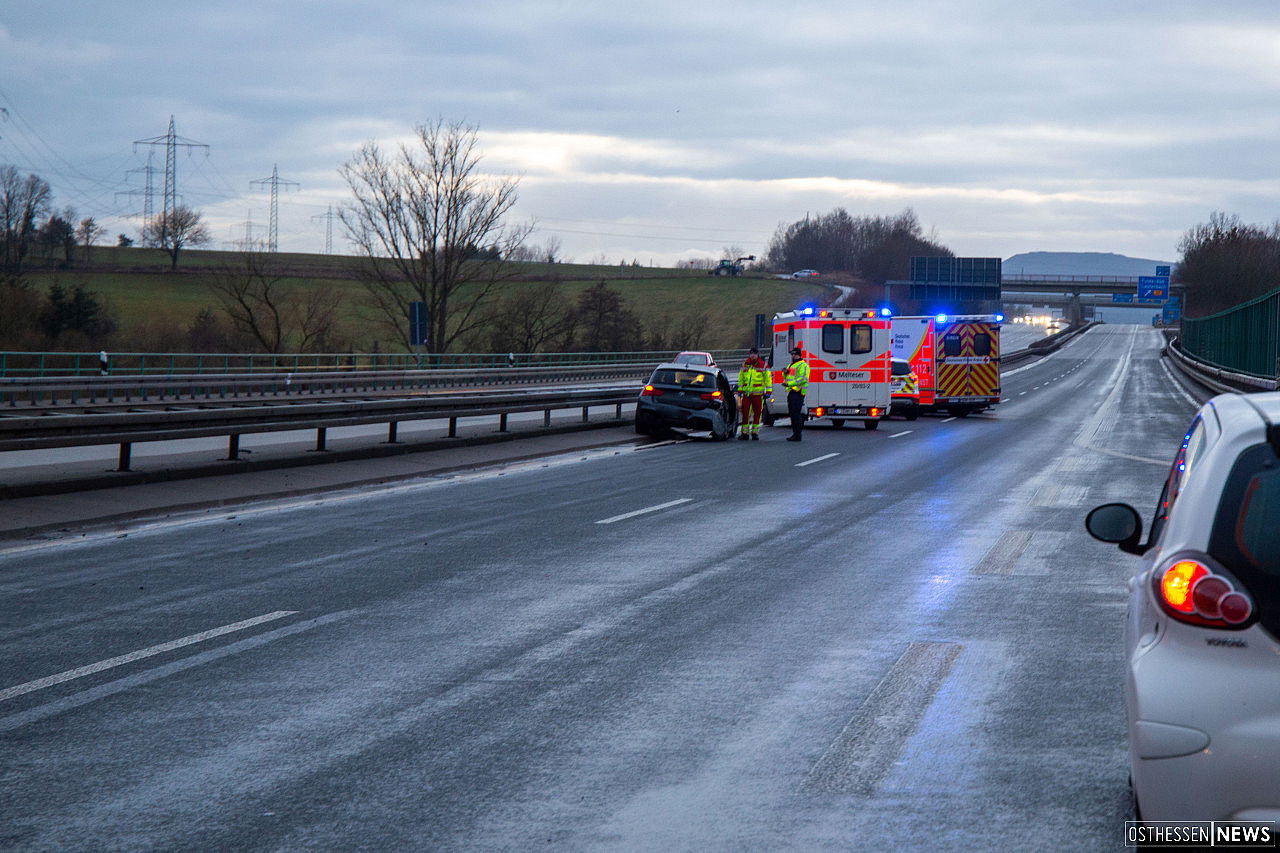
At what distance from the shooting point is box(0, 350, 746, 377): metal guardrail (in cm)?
3950

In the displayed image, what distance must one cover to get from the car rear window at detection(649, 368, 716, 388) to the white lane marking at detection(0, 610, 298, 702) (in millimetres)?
19412

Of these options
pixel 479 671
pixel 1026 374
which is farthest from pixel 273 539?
pixel 1026 374

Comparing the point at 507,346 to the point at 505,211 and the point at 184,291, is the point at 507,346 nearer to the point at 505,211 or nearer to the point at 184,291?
the point at 505,211

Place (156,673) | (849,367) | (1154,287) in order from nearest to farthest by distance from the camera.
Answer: (156,673)
(849,367)
(1154,287)

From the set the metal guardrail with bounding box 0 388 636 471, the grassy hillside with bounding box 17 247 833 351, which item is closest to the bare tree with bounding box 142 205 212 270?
the grassy hillside with bounding box 17 247 833 351

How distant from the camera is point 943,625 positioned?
8.61 m

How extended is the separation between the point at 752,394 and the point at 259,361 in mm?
29655

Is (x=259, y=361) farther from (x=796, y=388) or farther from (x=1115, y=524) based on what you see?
(x=1115, y=524)

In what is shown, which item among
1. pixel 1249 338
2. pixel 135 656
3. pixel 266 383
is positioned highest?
pixel 1249 338

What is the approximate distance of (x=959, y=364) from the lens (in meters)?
40.0

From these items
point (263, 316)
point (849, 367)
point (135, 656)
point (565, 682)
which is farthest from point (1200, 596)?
point (263, 316)

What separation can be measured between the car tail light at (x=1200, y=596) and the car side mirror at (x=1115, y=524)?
1124 millimetres

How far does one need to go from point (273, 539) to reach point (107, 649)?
186 inches

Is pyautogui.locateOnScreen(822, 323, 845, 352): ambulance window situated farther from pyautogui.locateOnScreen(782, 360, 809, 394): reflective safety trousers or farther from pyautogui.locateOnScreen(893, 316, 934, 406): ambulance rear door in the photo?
pyautogui.locateOnScreen(893, 316, 934, 406): ambulance rear door
